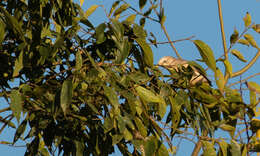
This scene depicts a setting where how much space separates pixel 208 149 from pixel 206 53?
278 mm

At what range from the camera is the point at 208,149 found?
135 cm

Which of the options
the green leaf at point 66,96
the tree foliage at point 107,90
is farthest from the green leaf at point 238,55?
the green leaf at point 66,96

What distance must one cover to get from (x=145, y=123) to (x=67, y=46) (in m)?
0.37

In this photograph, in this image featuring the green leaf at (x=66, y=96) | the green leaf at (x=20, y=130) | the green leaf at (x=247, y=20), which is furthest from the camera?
the green leaf at (x=247, y=20)

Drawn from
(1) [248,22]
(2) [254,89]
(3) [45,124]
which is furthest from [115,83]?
(1) [248,22]

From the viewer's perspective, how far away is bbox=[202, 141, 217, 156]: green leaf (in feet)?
4.41

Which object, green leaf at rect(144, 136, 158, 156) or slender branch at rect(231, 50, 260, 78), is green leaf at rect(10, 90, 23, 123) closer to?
green leaf at rect(144, 136, 158, 156)

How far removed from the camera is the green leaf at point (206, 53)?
1316 mm

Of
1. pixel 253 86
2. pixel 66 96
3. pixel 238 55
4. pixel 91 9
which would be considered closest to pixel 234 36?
pixel 238 55

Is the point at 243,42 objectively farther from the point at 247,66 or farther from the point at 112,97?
the point at 112,97

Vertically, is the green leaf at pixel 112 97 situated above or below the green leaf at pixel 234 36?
below

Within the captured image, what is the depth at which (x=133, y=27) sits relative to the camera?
52.0 inches

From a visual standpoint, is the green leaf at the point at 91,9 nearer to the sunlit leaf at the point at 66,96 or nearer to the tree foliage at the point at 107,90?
the tree foliage at the point at 107,90

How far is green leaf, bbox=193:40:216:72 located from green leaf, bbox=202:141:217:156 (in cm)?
22
